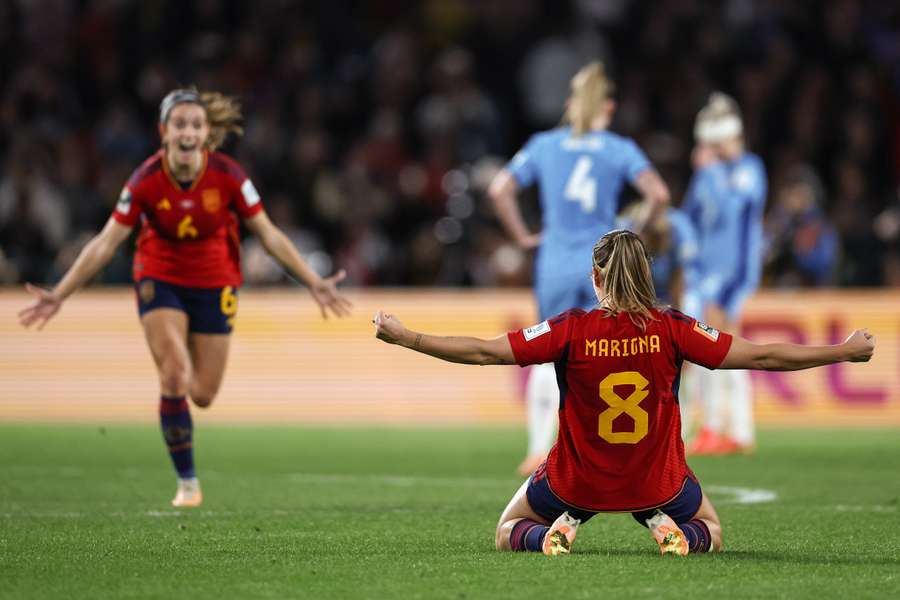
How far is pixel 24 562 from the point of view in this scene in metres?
6.45

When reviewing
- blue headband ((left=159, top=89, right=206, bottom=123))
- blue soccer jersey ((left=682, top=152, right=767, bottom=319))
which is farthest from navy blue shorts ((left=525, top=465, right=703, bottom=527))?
blue soccer jersey ((left=682, top=152, right=767, bottom=319))

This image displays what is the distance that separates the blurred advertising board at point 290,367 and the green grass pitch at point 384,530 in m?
3.42

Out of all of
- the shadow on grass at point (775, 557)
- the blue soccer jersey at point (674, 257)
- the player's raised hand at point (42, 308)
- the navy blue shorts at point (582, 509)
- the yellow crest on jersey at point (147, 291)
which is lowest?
the shadow on grass at point (775, 557)

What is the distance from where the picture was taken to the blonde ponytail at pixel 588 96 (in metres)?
11.0

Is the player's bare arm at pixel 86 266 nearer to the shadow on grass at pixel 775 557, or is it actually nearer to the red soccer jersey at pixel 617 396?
the red soccer jersey at pixel 617 396

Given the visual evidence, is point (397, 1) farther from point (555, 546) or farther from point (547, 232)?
point (555, 546)

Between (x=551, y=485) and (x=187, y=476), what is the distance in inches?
126

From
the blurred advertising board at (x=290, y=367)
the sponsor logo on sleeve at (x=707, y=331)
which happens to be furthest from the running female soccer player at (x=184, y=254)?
the blurred advertising board at (x=290, y=367)

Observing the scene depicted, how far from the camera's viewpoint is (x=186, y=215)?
905cm

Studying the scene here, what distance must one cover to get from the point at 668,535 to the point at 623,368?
0.75 metres

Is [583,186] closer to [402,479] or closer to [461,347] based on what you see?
[402,479]

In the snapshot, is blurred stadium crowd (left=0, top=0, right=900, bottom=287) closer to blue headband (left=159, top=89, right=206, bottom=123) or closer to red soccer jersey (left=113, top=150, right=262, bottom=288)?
red soccer jersey (left=113, top=150, right=262, bottom=288)

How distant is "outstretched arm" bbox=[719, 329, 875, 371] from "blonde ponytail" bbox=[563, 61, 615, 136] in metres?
4.88

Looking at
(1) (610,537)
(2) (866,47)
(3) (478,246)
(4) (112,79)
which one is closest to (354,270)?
(3) (478,246)
